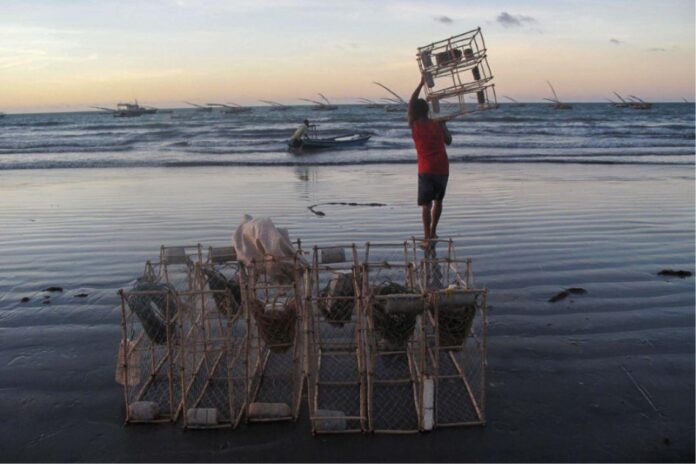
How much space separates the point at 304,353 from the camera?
4.23 meters

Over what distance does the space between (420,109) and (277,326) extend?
14.1 feet

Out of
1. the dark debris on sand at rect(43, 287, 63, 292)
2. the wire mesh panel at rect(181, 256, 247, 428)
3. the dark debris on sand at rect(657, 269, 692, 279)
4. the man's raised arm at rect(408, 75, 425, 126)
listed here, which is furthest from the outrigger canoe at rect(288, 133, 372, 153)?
the wire mesh panel at rect(181, 256, 247, 428)

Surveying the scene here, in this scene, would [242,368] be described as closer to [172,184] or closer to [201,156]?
[172,184]

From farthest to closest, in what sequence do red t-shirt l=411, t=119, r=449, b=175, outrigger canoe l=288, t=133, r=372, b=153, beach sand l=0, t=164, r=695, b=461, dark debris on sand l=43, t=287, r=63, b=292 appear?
outrigger canoe l=288, t=133, r=372, b=153 < red t-shirt l=411, t=119, r=449, b=175 < dark debris on sand l=43, t=287, r=63, b=292 < beach sand l=0, t=164, r=695, b=461

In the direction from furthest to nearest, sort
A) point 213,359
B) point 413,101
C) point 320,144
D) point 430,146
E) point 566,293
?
point 320,144, point 430,146, point 413,101, point 566,293, point 213,359

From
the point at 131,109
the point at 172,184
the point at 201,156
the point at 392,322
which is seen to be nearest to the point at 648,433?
the point at 392,322

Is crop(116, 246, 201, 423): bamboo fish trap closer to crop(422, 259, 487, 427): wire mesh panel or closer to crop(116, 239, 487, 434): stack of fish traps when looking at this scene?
crop(116, 239, 487, 434): stack of fish traps

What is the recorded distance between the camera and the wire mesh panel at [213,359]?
13.1 ft

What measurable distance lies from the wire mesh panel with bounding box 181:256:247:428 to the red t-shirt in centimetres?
366

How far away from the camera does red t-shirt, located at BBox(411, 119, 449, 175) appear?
25.3 feet

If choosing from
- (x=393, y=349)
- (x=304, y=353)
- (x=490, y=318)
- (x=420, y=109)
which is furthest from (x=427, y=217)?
(x=304, y=353)

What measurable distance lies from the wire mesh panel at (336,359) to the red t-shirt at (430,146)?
125 inches

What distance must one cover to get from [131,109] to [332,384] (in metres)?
84.6

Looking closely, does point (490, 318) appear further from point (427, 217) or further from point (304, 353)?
point (427, 217)
